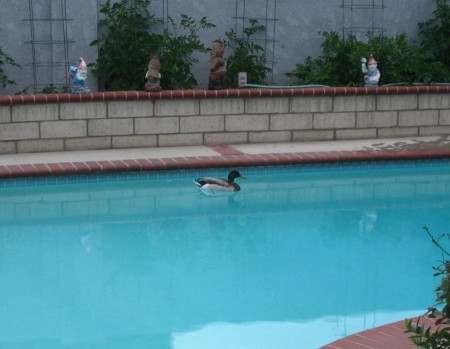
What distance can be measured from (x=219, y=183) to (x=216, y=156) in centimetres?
131

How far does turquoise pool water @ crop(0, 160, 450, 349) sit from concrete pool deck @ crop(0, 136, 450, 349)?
14 cm

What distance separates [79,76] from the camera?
451 inches

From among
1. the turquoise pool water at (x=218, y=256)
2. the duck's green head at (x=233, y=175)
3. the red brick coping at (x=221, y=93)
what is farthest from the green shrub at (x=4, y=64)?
the duck's green head at (x=233, y=175)

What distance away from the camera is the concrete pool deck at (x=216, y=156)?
1038 centimetres

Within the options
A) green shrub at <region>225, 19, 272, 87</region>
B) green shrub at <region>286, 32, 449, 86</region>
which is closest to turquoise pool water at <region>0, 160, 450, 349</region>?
green shrub at <region>286, 32, 449, 86</region>

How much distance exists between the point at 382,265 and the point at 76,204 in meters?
3.64

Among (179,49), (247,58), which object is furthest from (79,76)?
(247,58)

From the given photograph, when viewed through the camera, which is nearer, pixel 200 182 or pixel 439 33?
pixel 200 182

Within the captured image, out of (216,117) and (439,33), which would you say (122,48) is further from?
(439,33)

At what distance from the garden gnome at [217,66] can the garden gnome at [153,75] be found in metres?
0.91

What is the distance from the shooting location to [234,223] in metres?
9.27

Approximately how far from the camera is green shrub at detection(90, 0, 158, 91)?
12.4 metres

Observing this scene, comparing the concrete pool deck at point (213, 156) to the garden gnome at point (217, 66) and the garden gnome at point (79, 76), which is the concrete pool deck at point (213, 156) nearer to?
the garden gnome at point (79, 76)

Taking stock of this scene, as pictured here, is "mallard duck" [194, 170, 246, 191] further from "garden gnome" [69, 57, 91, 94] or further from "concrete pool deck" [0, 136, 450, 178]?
"garden gnome" [69, 57, 91, 94]
